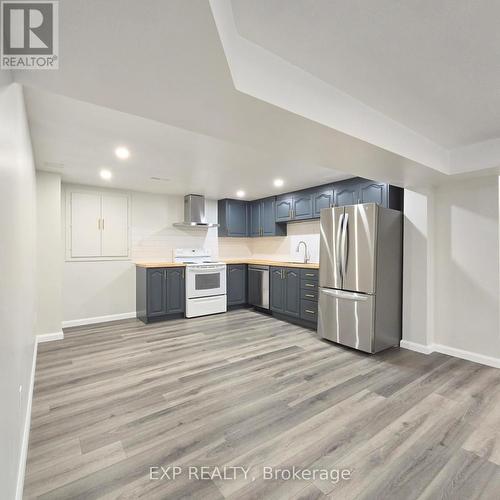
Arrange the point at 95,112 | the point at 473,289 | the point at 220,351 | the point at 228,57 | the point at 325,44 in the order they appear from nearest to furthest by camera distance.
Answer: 1. the point at 228,57
2. the point at 325,44
3. the point at 95,112
4. the point at 473,289
5. the point at 220,351

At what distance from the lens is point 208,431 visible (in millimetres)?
2006

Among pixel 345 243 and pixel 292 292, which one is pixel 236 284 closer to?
pixel 292 292

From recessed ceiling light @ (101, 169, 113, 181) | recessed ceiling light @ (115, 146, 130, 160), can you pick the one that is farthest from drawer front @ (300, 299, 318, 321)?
recessed ceiling light @ (101, 169, 113, 181)

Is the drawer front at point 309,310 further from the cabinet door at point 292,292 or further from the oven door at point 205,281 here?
the oven door at point 205,281

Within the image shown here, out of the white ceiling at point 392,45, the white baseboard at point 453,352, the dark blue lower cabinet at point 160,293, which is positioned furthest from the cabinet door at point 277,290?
the white ceiling at point 392,45

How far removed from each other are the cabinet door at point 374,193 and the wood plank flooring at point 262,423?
1.99m

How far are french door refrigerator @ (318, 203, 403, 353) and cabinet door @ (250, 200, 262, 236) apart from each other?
7.75 feet

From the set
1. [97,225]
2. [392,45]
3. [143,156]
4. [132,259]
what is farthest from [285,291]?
[392,45]

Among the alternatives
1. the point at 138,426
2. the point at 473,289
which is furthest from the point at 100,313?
the point at 473,289

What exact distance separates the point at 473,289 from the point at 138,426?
371 cm

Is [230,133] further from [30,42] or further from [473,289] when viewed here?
Result: [473,289]

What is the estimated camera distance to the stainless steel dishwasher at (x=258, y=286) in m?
5.39

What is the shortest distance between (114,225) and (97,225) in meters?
0.27

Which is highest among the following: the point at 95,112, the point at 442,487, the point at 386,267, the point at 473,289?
the point at 95,112
